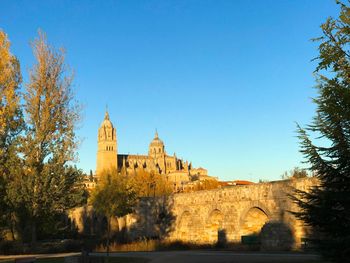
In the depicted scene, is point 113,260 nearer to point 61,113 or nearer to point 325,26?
point 61,113

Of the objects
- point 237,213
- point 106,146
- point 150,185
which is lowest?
point 237,213

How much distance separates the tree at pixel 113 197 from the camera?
34.7 m

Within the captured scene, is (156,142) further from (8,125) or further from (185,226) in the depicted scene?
(8,125)

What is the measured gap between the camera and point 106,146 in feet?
429

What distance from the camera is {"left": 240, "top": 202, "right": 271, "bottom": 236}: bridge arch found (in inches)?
998

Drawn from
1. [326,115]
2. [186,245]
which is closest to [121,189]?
[186,245]

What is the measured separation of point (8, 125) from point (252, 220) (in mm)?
14799

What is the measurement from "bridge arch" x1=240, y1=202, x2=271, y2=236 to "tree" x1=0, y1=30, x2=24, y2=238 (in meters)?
13.0

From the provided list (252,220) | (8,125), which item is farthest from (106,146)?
(8,125)

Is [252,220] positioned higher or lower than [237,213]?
lower

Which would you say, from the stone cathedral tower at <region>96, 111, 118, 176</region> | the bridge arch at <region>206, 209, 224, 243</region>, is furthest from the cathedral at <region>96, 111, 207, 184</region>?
the bridge arch at <region>206, 209, 224, 243</region>

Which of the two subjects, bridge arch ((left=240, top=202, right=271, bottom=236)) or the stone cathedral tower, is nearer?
bridge arch ((left=240, top=202, right=271, bottom=236))

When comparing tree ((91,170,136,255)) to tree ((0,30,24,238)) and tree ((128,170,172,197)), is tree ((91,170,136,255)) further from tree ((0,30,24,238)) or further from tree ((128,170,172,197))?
tree ((128,170,172,197))

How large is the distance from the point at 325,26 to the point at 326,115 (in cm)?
220
